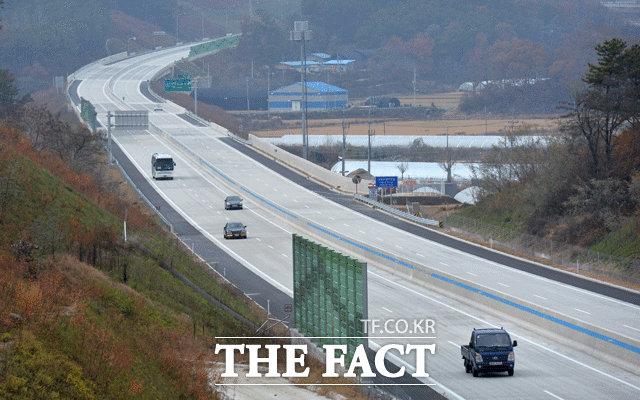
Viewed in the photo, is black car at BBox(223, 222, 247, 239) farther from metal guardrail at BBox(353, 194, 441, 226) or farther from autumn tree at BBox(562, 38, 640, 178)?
autumn tree at BBox(562, 38, 640, 178)

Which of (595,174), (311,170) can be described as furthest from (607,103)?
(311,170)

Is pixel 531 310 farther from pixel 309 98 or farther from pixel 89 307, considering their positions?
pixel 309 98

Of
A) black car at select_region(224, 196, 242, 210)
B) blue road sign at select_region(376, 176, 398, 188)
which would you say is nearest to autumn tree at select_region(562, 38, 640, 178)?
blue road sign at select_region(376, 176, 398, 188)

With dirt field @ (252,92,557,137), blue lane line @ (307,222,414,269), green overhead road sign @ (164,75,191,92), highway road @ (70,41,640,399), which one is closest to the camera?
highway road @ (70,41,640,399)

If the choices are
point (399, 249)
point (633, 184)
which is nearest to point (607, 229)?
point (633, 184)

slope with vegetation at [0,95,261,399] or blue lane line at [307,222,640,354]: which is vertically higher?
slope with vegetation at [0,95,261,399]

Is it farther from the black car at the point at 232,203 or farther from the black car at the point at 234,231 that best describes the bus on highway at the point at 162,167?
the black car at the point at 234,231

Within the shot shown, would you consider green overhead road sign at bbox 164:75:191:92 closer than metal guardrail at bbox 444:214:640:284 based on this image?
No
